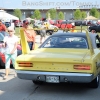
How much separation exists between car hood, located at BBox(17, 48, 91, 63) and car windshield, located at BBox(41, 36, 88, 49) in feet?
1.17

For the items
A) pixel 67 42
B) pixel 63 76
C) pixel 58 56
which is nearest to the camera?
pixel 63 76

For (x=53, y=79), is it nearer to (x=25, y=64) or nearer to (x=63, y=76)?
(x=63, y=76)

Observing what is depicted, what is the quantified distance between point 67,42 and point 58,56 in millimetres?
1159

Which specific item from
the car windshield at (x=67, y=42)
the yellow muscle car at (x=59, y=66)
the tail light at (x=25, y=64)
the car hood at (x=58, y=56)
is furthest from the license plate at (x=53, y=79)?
the car windshield at (x=67, y=42)

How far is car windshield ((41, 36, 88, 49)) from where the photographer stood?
23.6ft

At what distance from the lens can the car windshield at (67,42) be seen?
7180mm

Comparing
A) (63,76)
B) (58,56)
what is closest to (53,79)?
(63,76)

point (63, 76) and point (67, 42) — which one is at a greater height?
point (67, 42)

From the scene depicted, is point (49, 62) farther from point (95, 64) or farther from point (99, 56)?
point (99, 56)

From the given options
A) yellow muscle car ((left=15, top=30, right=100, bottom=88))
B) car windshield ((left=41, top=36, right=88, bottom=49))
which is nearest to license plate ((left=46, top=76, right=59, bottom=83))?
yellow muscle car ((left=15, top=30, right=100, bottom=88))

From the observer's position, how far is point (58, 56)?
6238 millimetres

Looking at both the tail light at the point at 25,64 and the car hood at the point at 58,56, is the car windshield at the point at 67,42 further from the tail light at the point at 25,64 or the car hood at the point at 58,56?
the tail light at the point at 25,64

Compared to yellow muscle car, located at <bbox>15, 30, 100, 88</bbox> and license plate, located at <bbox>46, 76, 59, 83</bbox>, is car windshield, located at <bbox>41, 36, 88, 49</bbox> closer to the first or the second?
yellow muscle car, located at <bbox>15, 30, 100, 88</bbox>

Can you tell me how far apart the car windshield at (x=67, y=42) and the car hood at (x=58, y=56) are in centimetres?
36
